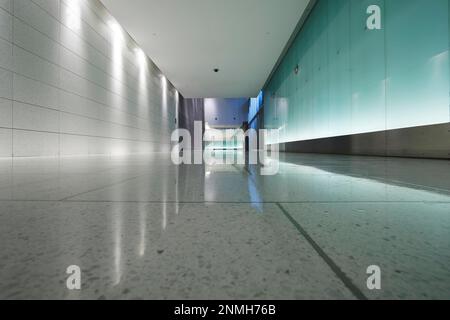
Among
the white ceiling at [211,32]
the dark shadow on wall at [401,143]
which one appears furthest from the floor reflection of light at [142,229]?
the white ceiling at [211,32]

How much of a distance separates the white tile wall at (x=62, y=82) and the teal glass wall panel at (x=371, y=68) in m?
7.77

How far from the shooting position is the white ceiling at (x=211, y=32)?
312 inches

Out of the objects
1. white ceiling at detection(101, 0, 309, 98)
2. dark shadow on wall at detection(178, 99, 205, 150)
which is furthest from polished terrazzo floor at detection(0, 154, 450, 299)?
dark shadow on wall at detection(178, 99, 205, 150)

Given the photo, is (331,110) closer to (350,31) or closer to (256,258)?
(350,31)

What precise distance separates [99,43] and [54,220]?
9.49m

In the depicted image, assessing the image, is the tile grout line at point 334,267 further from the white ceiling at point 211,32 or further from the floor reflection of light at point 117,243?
the white ceiling at point 211,32

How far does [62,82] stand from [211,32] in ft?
18.8

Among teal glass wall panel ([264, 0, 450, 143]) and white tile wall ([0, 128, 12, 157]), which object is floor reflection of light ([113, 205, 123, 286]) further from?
white tile wall ([0, 128, 12, 157])

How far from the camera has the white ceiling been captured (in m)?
7.91

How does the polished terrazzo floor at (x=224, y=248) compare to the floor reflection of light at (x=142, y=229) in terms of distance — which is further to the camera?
the floor reflection of light at (x=142, y=229)

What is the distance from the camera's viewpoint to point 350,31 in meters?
7.01

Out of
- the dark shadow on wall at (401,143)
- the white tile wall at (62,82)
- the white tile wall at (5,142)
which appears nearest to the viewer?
the dark shadow on wall at (401,143)

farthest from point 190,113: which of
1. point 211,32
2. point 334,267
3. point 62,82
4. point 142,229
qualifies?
point 334,267

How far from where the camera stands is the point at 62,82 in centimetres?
660
